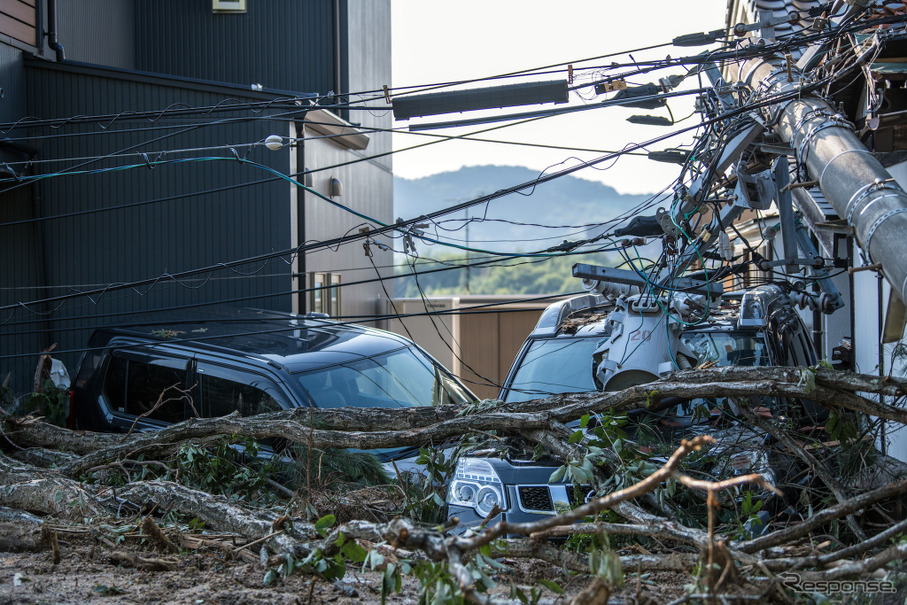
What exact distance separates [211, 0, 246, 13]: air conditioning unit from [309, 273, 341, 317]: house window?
206 inches

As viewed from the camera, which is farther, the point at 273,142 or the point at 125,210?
the point at 125,210

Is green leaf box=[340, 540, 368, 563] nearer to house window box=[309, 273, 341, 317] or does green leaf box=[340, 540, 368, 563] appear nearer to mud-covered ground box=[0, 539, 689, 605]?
mud-covered ground box=[0, 539, 689, 605]

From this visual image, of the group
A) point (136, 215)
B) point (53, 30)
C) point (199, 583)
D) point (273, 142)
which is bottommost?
point (199, 583)

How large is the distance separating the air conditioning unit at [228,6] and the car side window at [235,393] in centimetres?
934

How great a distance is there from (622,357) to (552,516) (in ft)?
6.92

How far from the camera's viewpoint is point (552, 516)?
144 inches

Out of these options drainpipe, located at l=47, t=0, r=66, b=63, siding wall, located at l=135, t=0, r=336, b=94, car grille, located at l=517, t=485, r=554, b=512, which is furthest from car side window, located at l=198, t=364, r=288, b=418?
siding wall, located at l=135, t=0, r=336, b=94

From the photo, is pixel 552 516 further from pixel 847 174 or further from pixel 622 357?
pixel 847 174

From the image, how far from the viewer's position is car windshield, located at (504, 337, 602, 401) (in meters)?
6.23

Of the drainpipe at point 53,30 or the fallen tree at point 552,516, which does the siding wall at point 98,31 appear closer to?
the drainpipe at point 53,30

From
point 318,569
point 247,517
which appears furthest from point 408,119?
point 318,569

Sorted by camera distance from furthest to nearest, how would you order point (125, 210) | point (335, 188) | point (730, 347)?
point (335, 188), point (125, 210), point (730, 347)

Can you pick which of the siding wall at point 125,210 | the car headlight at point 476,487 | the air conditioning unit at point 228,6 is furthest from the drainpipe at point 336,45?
the car headlight at point 476,487

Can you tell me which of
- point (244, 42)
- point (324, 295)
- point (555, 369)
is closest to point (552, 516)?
point (555, 369)
